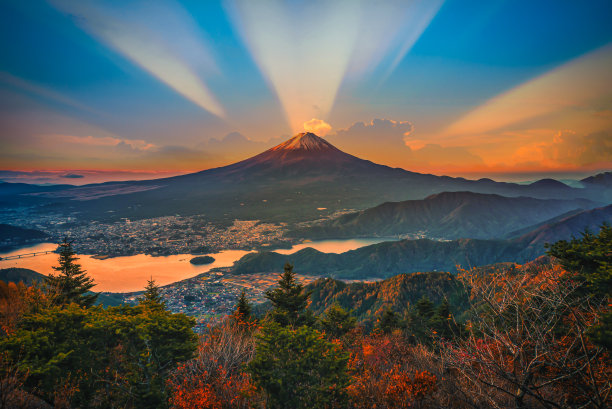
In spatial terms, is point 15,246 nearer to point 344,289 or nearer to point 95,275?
point 95,275

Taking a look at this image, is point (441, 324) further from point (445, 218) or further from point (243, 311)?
point (445, 218)

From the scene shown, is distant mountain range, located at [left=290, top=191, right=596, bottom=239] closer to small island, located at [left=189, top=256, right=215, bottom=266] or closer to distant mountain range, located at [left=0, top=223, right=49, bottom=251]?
small island, located at [left=189, top=256, right=215, bottom=266]

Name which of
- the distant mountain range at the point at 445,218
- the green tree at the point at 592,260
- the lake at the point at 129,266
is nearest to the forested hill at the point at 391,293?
the green tree at the point at 592,260

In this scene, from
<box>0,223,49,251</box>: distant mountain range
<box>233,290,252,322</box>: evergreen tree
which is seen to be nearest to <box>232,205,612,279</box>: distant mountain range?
<box>233,290,252,322</box>: evergreen tree

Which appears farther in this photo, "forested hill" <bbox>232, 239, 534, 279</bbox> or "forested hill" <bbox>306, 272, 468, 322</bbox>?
"forested hill" <bbox>232, 239, 534, 279</bbox>

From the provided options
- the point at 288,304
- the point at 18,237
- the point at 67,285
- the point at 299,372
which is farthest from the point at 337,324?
the point at 18,237

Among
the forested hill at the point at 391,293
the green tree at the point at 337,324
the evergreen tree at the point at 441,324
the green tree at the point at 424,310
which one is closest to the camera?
the green tree at the point at 337,324

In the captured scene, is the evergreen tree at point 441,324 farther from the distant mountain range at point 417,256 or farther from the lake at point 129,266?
the distant mountain range at point 417,256
